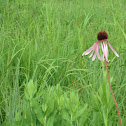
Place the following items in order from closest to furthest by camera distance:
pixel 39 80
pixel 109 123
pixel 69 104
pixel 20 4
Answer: pixel 69 104 < pixel 109 123 < pixel 39 80 < pixel 20 4

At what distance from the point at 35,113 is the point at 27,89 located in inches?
4.6

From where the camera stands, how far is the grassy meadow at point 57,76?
994 mm

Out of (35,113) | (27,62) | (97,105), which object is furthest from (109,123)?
(27,62)

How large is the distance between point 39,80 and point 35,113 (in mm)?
694

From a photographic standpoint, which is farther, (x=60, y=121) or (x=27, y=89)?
(x=60, y=121)

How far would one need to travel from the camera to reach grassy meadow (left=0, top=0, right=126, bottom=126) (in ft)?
3.26

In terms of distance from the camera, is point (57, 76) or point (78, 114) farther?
point (57, 76)

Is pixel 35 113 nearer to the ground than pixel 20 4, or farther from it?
nearer to the ground

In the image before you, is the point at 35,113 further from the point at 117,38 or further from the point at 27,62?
the point at 117,38

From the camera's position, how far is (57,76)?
186 centimetres

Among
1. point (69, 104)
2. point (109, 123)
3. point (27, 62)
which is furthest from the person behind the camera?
point (27, 62)

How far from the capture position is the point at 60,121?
3.68 feet

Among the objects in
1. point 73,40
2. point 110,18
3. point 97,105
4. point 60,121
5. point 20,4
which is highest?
point 20,4

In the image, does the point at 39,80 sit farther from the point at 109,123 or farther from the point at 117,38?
the point at 117,38
